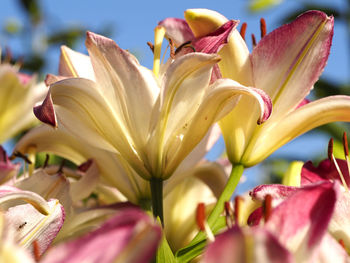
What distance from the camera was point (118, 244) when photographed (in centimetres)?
22

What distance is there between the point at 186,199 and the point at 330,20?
29 cm

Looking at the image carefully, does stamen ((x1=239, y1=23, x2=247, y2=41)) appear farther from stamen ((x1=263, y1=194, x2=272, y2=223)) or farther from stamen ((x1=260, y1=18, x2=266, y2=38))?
stamen ((x1=263, y1=194, x2=272, y2=223))

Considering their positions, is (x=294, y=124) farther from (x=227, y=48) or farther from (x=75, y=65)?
(x=75, y=65)

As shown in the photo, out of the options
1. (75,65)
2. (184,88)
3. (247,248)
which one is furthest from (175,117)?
(247,248)

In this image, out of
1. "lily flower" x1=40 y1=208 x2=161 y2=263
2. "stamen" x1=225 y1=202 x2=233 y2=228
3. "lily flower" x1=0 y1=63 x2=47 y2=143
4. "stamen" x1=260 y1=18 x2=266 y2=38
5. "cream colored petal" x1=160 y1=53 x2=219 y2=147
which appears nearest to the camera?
"lily flower" x1=40 y1=208 x2=161 y2=263

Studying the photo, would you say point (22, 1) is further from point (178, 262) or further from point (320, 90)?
point (178, 262)

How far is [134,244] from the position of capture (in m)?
0.22

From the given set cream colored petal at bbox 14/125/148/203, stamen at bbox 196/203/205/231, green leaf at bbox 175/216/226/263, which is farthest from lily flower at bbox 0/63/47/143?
stamen at bbox 196/203/205/231

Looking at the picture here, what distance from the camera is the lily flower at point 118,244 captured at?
22 cm

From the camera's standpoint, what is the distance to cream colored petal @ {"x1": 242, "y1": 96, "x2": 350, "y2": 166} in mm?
487

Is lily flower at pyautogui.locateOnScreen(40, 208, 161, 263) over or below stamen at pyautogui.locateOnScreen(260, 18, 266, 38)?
over

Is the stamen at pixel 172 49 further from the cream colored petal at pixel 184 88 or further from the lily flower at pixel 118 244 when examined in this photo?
the lily flower at pixel 118 244

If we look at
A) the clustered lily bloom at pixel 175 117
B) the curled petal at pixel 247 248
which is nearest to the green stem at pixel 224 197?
the clustered lily bloom at pixel 175 117

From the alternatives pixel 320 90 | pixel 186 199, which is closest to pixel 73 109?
pixel 186 199
